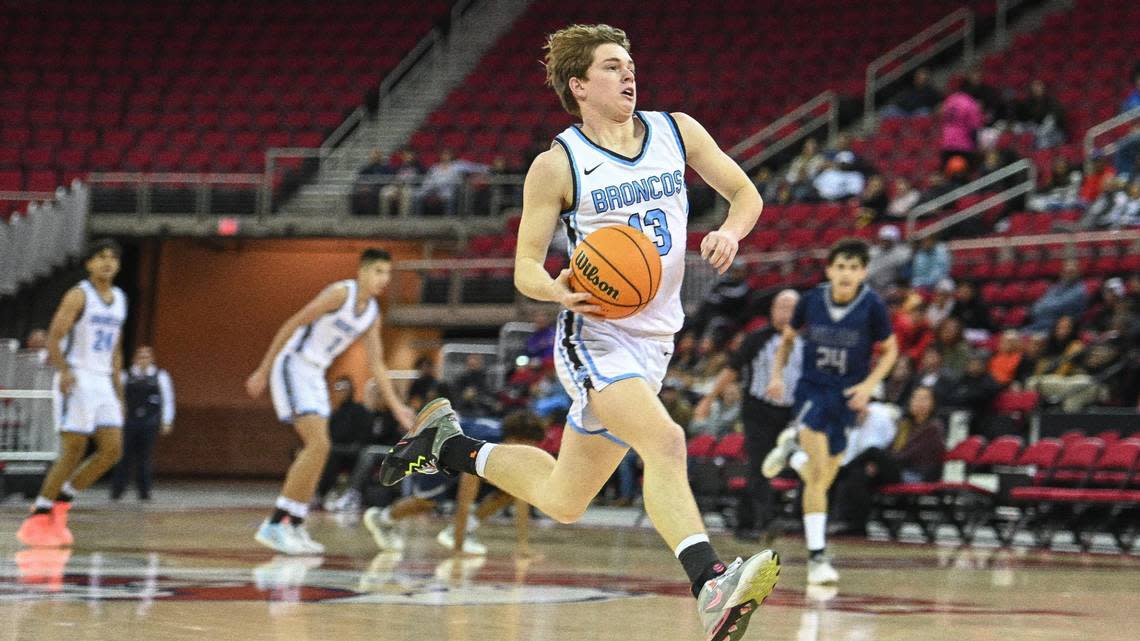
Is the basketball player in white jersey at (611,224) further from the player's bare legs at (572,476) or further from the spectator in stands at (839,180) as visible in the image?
the spectator in stands at (839,180)

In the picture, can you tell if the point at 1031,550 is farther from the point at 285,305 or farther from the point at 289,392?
the point at 285,305

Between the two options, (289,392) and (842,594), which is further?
(289,392)

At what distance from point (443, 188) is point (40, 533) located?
555 inches

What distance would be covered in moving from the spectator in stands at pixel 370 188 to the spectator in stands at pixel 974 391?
1133 cm

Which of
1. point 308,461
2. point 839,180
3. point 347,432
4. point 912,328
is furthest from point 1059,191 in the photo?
point 308,461

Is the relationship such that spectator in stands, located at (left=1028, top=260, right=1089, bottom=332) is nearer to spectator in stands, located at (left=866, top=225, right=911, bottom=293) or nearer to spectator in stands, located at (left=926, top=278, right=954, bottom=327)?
spectator in stands, located at (left=926, top=278, right=954, bottom=327)

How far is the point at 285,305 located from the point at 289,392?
17.7 meters

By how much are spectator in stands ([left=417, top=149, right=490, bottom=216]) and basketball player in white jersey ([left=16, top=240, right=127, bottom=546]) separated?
43.0ft

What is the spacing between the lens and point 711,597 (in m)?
4.53

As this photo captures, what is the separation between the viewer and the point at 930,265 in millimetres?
16938

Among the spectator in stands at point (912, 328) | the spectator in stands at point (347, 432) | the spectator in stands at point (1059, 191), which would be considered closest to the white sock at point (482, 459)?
the spectator in stands at point (912, 328)

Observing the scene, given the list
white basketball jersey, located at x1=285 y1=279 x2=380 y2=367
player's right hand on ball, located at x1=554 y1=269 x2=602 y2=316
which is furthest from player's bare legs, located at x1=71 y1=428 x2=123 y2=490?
player's right hand on ball, located at x1=554 y1=269 x2=602 y2=316

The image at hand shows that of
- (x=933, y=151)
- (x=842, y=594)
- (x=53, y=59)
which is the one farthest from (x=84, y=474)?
(x=53, y=59)

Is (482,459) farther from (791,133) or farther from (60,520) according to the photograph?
(791,133)
